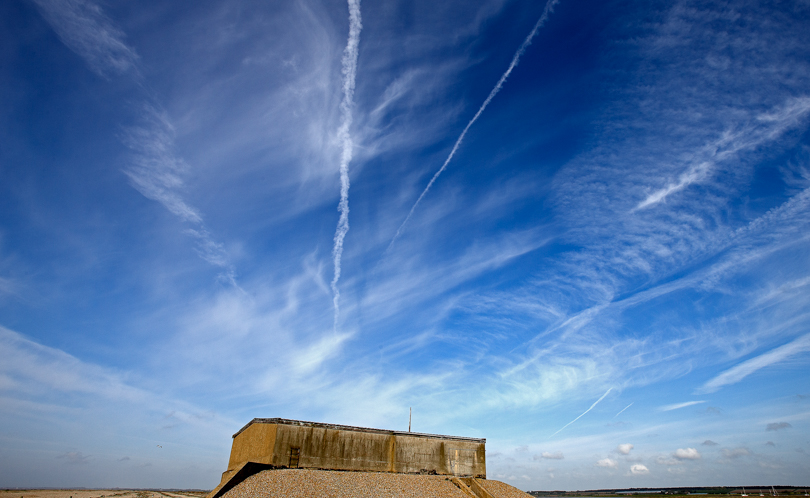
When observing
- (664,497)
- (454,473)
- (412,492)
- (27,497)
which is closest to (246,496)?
(412,492)

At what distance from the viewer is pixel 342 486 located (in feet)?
87.4

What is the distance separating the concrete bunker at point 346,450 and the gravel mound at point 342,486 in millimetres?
1447

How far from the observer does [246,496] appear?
912 inches

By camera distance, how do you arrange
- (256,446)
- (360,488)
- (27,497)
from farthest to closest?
1. (27,497)
2. (256,446)
3. (360,488)

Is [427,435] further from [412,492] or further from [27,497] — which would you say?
[27,497]

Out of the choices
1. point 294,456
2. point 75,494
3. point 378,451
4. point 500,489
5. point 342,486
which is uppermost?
point 378,451

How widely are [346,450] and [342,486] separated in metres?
6.03

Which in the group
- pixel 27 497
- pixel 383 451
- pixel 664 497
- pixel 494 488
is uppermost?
pixel 383 451

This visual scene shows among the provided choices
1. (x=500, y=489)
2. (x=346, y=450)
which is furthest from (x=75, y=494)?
(x=500, y=489)

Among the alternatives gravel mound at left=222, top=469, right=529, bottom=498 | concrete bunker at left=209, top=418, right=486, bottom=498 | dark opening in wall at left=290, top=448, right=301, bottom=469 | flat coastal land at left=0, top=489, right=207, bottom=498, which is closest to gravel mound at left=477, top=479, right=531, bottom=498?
gravel mound at left=222, top=469, right=529, bottom=498

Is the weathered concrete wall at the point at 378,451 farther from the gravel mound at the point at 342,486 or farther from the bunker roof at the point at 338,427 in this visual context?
the gravel mound at the point at 342,486

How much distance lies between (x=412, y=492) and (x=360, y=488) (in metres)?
4.03

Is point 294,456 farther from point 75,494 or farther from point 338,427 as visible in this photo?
point 75,494

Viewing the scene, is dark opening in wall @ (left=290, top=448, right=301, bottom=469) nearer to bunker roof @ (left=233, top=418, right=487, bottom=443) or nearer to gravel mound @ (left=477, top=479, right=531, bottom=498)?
bunker roof @ (left=233, top=418, right=487, bottom=443)
